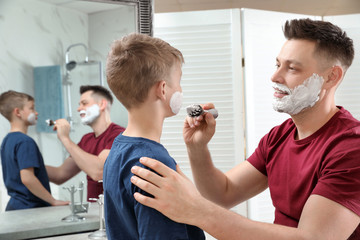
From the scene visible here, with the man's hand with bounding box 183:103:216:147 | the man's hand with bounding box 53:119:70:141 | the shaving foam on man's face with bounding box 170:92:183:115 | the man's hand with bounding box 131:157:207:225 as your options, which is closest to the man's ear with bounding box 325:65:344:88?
the man's hand with bounding box 183:103:216:147

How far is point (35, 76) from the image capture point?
1.52 metres

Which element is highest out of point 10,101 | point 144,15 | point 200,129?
point 144,15

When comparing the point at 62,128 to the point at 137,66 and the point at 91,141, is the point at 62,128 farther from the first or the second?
the point at 137,66

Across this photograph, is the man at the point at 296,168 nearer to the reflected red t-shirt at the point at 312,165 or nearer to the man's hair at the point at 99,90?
the reflected red t-shirt at the point at 312,165

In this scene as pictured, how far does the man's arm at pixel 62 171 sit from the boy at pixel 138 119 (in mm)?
668

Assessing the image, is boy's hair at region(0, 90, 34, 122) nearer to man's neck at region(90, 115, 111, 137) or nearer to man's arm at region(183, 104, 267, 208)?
man's neck at region(90, 115, 111, 137)

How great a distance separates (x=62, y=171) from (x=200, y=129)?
0.62 metres

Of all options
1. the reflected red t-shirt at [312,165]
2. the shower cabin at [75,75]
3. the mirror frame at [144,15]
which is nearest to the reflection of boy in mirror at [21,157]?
the shower cabin at [75,75]

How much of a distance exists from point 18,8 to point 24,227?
2.67 feet

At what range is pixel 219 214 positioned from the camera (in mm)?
915

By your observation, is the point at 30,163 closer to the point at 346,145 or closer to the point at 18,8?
the point at 18,8

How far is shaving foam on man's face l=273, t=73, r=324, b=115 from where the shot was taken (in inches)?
46.1

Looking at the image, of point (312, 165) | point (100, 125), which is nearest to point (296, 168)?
point (312, 165)

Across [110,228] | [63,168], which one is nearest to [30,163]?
[63,168]
